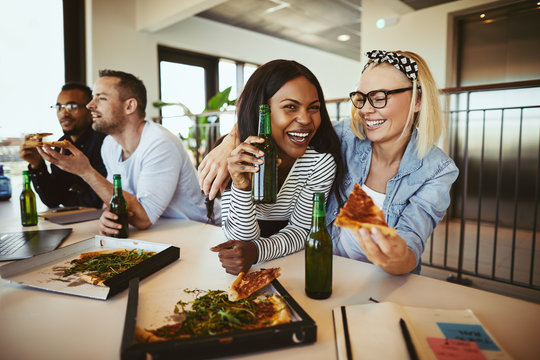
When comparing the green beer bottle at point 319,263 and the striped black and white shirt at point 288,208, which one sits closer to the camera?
the green beer bottle at point 319,263

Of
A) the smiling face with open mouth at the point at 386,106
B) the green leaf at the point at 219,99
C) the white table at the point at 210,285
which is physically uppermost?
the green leaf at the point at 219,99

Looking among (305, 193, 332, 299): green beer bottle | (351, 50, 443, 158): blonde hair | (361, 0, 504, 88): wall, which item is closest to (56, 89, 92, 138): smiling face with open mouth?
(351, 50, 443, 158): blonde hair

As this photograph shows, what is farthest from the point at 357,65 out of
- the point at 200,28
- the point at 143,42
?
the point at 143,42

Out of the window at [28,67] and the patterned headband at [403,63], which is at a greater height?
the window at [28,67]

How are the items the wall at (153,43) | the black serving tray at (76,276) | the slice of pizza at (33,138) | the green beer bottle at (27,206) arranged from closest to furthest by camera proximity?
1. the black serving tray at (76,276)
2. the green beer bottle at (27,206)
3. the slice of pizza at (33,138)
4. the wall at (153,43)

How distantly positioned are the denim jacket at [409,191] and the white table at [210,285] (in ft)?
0.86

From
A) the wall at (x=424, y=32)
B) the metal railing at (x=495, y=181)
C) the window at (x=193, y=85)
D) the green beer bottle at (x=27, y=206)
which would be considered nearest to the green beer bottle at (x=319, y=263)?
the green beer bottle at (x=27, y=206)

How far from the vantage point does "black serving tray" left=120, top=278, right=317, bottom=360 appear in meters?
0.61

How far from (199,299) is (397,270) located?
0.60 meters

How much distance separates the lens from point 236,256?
3.51ft

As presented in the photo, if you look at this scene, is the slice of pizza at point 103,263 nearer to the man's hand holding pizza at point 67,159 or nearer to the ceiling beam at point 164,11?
the man's hand holding pizza at point 67,159

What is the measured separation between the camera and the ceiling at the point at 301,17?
581 cm

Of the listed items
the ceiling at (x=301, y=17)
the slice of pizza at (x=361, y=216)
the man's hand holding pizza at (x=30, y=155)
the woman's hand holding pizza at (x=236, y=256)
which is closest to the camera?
the slice of pizza at (x=361, y=216)

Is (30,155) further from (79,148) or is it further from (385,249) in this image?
(385,249)
